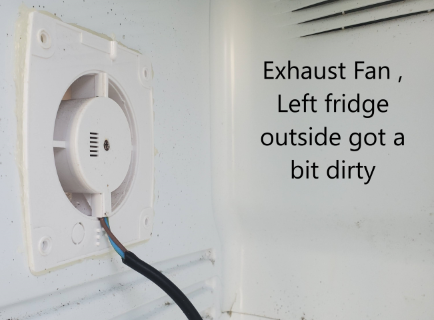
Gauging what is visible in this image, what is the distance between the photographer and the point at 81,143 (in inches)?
25.8

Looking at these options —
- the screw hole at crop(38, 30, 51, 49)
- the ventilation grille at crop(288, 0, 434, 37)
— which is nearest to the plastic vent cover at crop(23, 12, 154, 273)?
the screw hole at crop(38, 30, 51, 49)

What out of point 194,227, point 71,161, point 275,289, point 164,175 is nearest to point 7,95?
point 71,161

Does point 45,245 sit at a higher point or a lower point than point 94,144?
lower

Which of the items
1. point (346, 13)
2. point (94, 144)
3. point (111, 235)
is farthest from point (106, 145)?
point (346, 13)

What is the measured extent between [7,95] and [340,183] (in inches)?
30.7

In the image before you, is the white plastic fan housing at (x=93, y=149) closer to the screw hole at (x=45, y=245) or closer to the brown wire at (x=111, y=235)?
the brown wire at (x=111, y=235)

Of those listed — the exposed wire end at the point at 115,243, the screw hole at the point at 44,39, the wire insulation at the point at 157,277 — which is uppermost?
the screw hole at the point at 44,39

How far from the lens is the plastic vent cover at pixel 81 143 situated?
583 millimetres

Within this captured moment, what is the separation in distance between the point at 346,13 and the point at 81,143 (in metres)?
0.73

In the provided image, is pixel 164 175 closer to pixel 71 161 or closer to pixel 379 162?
pixel 71 161

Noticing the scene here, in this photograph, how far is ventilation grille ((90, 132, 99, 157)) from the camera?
680 mm

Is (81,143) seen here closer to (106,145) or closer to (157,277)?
(106,145)

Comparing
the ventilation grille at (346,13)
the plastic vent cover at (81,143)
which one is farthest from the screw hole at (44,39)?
the ventilation grille at (346,13)

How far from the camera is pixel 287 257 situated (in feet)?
3.46
